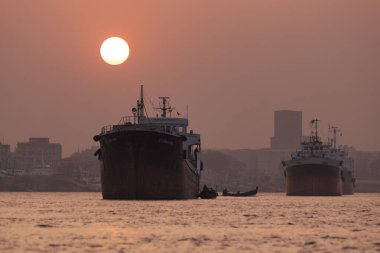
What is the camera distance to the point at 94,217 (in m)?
91.5

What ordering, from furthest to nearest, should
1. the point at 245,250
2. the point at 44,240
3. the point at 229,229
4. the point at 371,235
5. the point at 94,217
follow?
the point at 94,217 → the point at 229,229 → the point at 371,235 → the point at 44,240 → the point at 245,250

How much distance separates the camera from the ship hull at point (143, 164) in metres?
130

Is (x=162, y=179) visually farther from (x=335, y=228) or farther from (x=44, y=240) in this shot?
(x=44, y=240)

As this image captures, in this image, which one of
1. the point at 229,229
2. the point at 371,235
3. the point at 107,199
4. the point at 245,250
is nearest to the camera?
the point at 245,250

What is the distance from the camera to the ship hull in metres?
130

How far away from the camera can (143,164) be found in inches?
5138

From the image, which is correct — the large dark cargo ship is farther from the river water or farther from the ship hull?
the river water

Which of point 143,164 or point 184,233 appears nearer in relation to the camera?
point 184,233

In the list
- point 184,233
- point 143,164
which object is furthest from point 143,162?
point 184,233

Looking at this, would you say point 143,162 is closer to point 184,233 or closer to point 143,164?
point 143,164

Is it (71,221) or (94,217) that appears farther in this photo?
(94,217)

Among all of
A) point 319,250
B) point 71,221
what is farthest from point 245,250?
point 71,221

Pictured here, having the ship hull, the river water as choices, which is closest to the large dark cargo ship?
the ship hull

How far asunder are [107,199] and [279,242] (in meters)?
80.7
